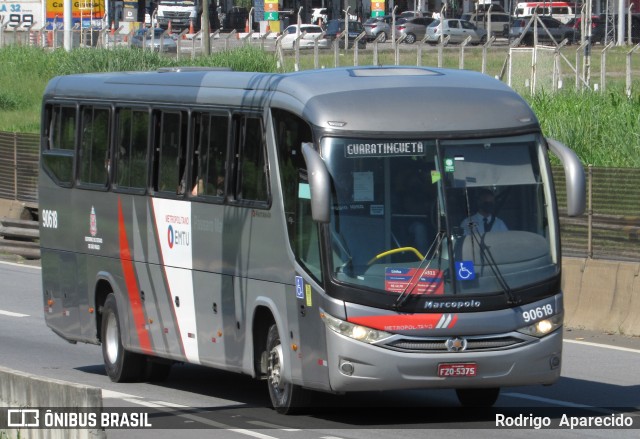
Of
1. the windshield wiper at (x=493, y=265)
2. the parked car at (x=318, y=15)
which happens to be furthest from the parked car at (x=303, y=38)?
the windshield wiper at (x=493, y=265)

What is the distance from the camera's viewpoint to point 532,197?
1170 cm

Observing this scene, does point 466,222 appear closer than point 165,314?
Yes

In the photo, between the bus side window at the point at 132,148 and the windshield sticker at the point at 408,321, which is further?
the bus side window at the point at 132,148

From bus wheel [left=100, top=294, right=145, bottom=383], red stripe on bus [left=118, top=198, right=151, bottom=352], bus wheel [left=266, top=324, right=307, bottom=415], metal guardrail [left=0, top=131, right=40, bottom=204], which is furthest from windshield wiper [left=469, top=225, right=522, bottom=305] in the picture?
metal guardrail [left=0, top=131, right=40, bottom=204]

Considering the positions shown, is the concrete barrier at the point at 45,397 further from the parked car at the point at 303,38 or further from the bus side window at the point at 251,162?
the parked car at the point at 303,38

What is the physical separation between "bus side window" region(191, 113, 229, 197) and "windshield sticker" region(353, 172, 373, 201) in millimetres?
2173

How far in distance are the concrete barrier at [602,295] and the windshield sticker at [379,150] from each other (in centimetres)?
699

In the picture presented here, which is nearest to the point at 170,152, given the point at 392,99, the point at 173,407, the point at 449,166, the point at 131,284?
the point at 131,284

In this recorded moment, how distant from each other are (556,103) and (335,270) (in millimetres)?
18552

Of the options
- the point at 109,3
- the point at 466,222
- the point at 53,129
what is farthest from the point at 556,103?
the point at 109,3

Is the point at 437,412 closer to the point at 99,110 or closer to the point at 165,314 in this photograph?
the point at 165,314

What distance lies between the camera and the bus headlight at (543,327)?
11.3m

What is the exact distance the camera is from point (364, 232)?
36.8ft

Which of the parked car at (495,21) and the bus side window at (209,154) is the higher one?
the bus side window at (209,154)
